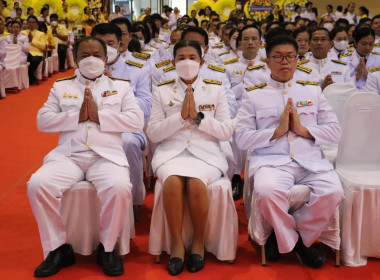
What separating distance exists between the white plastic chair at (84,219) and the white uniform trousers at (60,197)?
0.17ft

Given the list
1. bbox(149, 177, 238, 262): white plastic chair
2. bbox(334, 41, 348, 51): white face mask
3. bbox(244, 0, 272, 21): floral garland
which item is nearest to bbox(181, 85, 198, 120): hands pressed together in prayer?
bbox(149, 177, 238, 262): white plastic chair

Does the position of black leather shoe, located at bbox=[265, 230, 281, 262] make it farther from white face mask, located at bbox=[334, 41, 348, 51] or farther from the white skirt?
white face mask, located at bbox=[334, 41, 348, 51]

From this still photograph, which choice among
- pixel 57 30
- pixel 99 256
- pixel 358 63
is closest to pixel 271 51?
pixel 99 256

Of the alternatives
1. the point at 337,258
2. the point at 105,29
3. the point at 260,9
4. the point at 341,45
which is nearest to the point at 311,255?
the point at 337,258

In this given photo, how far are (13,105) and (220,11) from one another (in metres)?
10.4

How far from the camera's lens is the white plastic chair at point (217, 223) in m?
3.04

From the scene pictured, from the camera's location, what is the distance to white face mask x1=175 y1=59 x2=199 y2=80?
3.27 metres

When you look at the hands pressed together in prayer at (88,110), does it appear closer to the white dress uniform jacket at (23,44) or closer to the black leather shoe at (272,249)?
the black leather shoe at (272,249)

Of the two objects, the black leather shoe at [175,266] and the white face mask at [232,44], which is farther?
the white face mask at [232,44]

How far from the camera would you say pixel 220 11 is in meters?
17.1

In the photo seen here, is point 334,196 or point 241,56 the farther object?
point 241,56

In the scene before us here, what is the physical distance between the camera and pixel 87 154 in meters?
3.09

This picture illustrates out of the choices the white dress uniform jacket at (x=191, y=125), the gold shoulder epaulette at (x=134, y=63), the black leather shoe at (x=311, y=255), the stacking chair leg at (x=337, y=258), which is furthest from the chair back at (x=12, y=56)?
the stacking chair leg at (x=337, y=258)

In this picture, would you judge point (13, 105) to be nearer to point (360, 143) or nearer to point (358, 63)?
point (358, 63)
